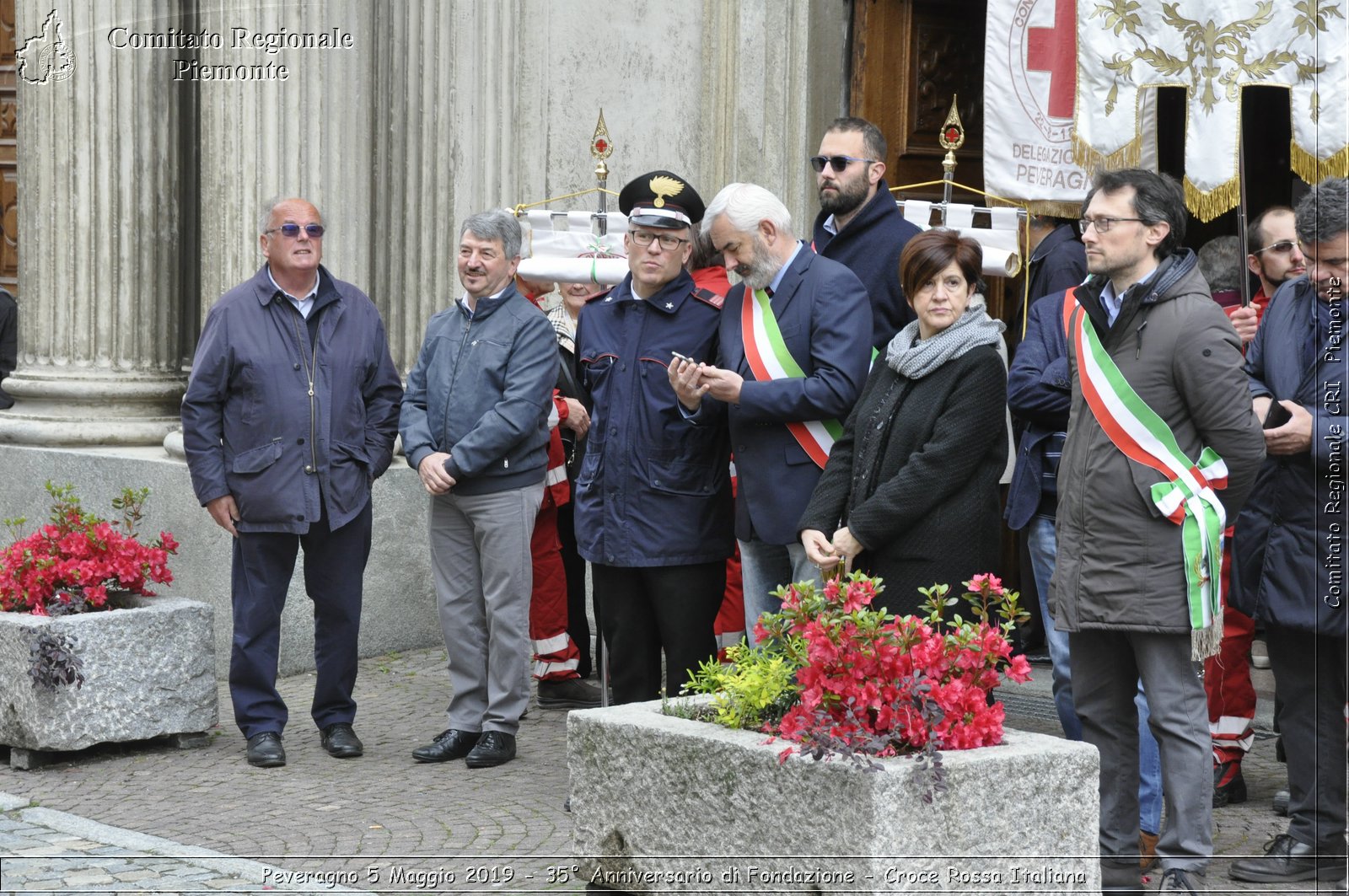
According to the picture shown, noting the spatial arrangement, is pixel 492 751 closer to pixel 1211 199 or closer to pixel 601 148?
pixel 601 148

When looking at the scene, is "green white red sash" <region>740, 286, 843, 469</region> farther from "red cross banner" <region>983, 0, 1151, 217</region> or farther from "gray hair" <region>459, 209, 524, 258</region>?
"red cross banner" <region>983, 0, 1151, 217</region>

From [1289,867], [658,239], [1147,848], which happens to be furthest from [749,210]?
[1289,867]

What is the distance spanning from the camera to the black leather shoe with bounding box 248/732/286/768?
636 centimetres

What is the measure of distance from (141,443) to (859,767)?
551 centimetres

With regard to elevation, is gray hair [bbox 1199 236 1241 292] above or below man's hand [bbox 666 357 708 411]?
above

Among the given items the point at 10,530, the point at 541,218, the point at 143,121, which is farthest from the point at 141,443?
the point at 541,218

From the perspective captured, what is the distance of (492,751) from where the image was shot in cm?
630

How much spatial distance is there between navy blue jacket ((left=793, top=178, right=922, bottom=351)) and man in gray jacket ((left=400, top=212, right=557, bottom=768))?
1098 millimetres

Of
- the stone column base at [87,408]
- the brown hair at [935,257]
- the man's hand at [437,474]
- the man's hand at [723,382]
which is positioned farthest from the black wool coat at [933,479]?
the stone column base at [87,408]

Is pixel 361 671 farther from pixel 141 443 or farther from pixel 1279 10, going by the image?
pixel 1279 10

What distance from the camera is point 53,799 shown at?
594cm

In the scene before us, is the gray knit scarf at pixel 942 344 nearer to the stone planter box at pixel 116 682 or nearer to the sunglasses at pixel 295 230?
the sunglasses at pixel 295 230

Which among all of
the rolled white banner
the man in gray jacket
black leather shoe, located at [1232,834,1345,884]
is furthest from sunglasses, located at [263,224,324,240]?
black leather shoe, located at [1232,834,1345,884]
